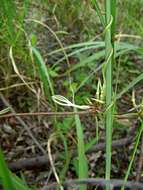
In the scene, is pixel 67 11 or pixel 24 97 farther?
pixel 67 11

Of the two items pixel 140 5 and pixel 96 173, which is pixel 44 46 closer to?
pixel 140 5

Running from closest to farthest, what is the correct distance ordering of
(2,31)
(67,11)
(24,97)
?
(2,31)
(24,97)
(67,11)

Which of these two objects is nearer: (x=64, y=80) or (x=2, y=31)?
(x=2, y=31)

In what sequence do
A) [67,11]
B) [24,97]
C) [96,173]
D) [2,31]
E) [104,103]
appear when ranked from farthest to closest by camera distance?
1. [67,11]
2. [24,97]
3. [96,173]
4. [2,31]
5. [104,103]

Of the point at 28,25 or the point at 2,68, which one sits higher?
the point at 28,25

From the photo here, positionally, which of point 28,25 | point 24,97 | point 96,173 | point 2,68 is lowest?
point 96,173

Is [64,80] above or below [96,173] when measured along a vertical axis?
above

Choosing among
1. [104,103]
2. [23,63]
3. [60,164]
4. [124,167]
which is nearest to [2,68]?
[23,63]

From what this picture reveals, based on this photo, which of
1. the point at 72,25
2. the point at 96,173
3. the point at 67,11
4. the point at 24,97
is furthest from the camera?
the point at 72,25

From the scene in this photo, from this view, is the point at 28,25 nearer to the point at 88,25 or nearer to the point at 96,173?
the point at 88,25

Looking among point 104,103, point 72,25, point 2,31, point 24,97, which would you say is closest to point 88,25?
point 72,25
